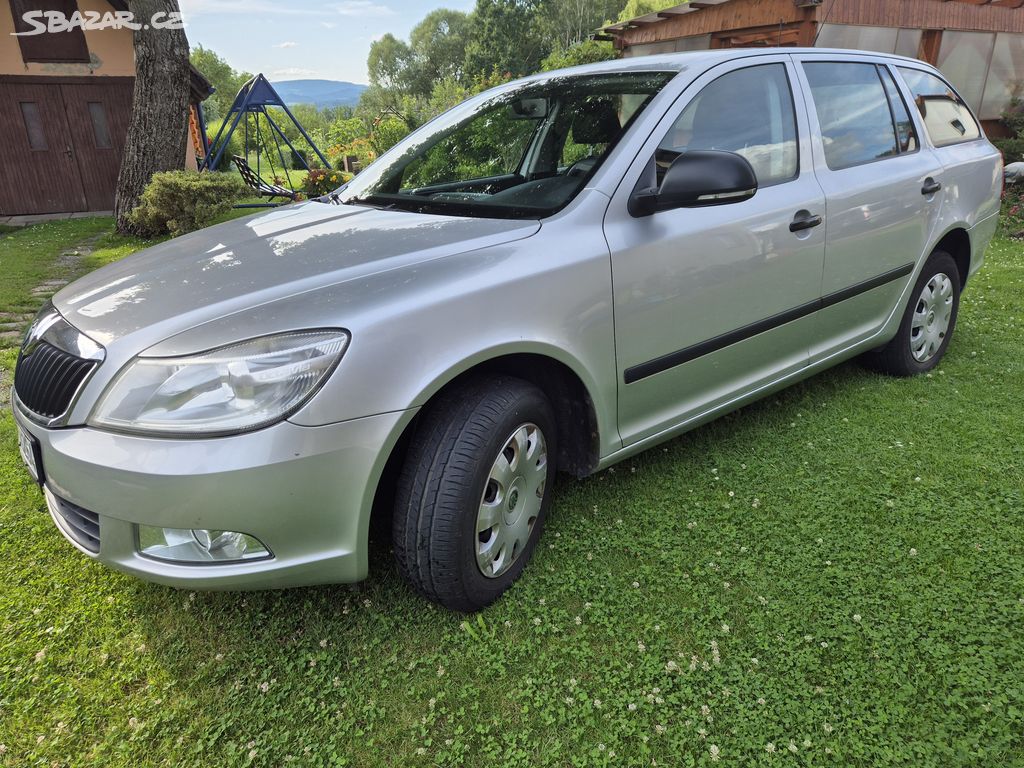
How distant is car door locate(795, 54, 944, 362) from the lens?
293cm

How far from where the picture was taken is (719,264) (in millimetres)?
2453

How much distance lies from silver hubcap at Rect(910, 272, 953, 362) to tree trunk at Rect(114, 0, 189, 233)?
8663 millimetres

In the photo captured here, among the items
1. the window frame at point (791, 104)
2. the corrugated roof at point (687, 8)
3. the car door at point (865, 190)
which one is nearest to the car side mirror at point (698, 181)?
the window frame at point (791, 104)

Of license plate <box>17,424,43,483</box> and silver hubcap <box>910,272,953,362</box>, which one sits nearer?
license plate <box>17,424,43,483</box>

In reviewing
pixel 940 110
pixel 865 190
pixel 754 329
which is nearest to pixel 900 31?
pixel 940 110

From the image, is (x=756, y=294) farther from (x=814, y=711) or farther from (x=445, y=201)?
(x=814, y=711)

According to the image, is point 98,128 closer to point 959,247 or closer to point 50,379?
point 50,379

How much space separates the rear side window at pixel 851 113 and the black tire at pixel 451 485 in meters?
1.95

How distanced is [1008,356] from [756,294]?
2456 millimetres

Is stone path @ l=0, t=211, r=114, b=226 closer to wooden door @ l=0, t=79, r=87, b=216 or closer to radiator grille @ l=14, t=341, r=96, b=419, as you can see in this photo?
wooden door @ l=0, t=79, r=87, b=216

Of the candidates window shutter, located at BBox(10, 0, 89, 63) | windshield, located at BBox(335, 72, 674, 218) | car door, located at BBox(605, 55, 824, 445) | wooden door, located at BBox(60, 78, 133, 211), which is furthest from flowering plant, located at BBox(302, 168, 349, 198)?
car door, located at BBox(605, 55, 824, 445)

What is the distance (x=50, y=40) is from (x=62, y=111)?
113 centimetres

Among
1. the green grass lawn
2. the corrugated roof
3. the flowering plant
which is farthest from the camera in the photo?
the flowering plant
